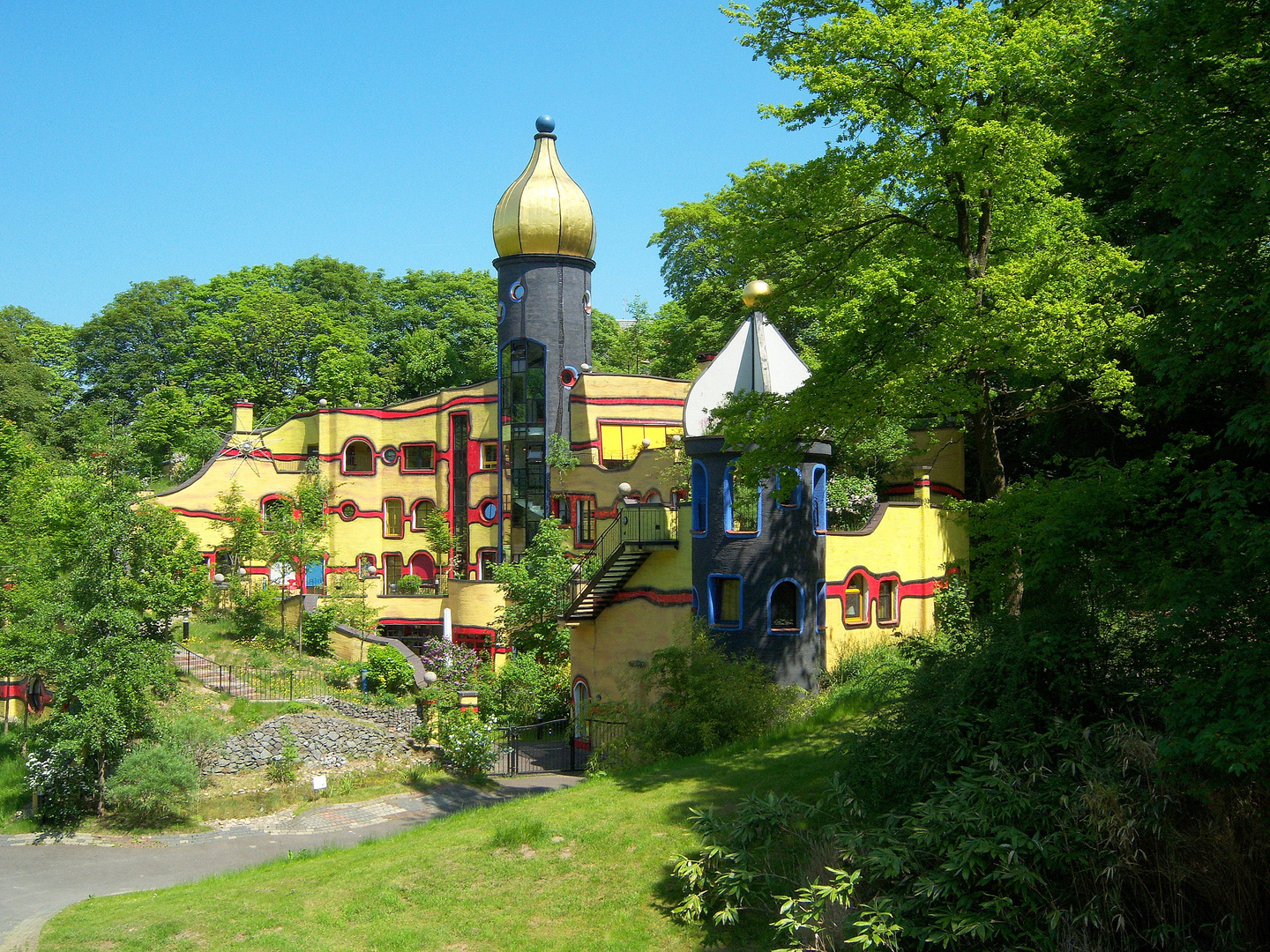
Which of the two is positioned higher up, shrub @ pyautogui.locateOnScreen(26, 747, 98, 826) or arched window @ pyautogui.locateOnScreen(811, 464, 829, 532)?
arched window @ pyautogui.locateOnScreen(811, 464, 829, 532)

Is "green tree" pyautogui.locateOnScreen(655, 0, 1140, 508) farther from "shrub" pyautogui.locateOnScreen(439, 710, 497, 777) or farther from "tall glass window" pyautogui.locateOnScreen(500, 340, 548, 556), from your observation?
"tall glass window" pyautogui.locateOnScreen(500, 340, 548, 556)

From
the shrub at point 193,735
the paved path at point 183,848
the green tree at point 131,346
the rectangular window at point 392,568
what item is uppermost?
the green tree at point 131,346

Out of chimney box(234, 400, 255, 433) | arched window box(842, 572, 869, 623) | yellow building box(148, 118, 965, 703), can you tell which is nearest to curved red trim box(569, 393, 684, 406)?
yellow building box(148, 118, 965, 703)

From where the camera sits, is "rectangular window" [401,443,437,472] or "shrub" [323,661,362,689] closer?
"shrub" [323,661,362,689]

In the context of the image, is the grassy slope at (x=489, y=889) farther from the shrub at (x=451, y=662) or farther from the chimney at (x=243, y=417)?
the chimney at (x=243, y=417)

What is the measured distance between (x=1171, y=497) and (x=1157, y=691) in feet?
5.95

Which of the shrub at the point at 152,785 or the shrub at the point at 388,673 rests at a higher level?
the shrub at the point at 388,673

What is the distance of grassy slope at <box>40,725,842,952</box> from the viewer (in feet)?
35.7

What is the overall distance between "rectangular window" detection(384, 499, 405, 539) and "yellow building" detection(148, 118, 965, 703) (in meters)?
0.10

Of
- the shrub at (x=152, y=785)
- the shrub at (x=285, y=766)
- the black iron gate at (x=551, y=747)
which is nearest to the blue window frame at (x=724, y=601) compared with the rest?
the black iron gate at (x=551, y=747)

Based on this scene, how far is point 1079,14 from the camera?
14.5 meters

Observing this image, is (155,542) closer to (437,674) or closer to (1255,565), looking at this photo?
(437,674)

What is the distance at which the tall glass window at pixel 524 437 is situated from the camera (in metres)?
36.7

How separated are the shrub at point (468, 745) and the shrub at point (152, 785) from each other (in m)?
5.37
